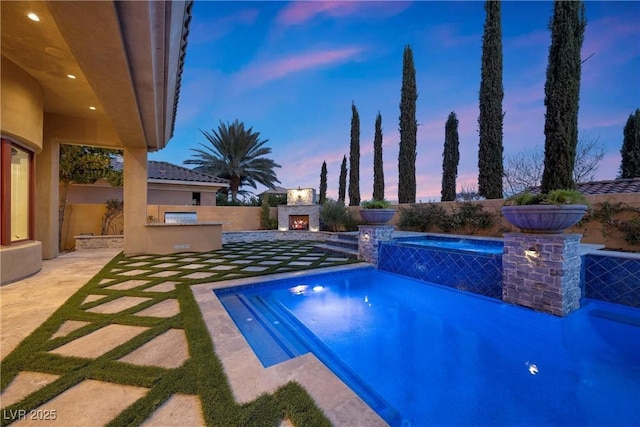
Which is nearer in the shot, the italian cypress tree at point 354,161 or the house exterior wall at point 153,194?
the house exterior wall at point 153,194

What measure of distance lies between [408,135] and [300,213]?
20.8ft

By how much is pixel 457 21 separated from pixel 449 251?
9.85 metres

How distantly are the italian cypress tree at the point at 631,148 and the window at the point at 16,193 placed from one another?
68.4ft

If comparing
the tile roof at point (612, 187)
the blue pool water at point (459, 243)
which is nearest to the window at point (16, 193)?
the blue pool water at point (459, 243)

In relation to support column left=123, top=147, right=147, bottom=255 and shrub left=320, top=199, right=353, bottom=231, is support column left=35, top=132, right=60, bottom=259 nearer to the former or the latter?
support column left=123, top=147, right=147, bottom=255

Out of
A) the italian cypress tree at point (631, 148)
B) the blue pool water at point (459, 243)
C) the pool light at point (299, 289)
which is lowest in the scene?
the pool light at point (299, 289)

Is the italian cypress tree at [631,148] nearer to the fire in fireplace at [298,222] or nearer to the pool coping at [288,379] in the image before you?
the fire in fireplace at [298,222]

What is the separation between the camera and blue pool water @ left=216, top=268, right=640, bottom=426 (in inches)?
70.7

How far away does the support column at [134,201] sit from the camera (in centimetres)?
733

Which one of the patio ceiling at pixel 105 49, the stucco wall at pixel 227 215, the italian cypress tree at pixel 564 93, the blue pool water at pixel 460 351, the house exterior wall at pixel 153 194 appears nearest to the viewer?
the blue pool water at pixel 460 351

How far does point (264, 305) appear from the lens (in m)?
3.86

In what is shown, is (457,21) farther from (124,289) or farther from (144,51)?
(124,289)

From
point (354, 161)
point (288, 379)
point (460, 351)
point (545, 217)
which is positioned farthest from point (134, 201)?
point (354, 161)

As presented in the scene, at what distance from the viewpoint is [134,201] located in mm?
7398
